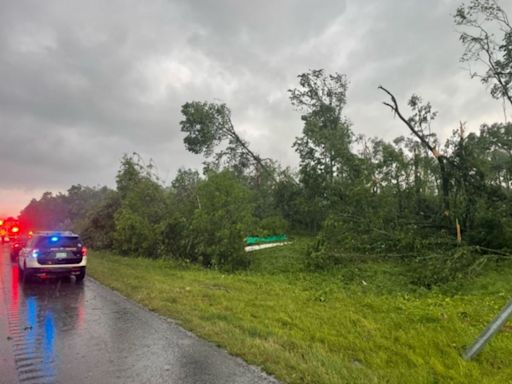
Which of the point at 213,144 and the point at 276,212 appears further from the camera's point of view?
→ the point at 213,144

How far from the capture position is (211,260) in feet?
56.2

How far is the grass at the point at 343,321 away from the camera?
485 centimetres

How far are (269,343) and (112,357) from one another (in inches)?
80.4

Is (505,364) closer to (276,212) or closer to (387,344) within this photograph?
(387,344)

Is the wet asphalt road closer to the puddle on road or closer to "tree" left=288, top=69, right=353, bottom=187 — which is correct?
the puddle on road

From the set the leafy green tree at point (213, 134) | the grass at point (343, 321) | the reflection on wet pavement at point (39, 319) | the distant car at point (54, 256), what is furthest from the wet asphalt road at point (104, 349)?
the leafy green tree at point (213, 134)

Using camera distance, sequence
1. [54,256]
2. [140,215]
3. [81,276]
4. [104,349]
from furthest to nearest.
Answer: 1. [140,215]
2. [81,276]
3. [54,256]
4. [104,349]

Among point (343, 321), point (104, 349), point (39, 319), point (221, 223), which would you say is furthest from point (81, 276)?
point (343, 321)

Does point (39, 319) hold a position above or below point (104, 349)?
above

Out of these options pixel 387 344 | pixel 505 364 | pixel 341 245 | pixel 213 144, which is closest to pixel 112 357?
pixel 387 344

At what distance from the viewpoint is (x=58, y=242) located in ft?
41.7

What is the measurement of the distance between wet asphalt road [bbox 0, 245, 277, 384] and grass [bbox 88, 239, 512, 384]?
362mm

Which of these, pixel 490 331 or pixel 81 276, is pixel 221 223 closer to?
pixel 81 276

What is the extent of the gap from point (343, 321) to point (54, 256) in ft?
30.3
